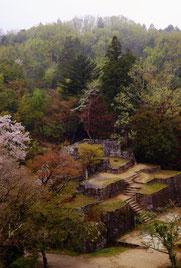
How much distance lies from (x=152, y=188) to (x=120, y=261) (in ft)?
24.8

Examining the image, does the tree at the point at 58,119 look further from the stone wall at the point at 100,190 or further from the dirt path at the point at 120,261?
the dirt path at the point at 120,261

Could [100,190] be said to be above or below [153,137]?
below

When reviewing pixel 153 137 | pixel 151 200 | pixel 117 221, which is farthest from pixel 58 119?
pixel 117 221

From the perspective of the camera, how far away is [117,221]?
16.0 m

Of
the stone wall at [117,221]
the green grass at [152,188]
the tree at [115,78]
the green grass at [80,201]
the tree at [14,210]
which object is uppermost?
the tree at [115,78]

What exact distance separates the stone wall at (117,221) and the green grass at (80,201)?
158 cm

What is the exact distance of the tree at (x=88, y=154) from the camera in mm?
20953

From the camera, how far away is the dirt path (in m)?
12.3

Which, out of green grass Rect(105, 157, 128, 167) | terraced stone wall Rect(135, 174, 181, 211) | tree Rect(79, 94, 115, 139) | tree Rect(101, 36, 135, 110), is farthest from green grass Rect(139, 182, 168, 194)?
tree Rect(101, 36, 135, 110)

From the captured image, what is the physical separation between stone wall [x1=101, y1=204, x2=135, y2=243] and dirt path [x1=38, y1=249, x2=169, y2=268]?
1873 mm

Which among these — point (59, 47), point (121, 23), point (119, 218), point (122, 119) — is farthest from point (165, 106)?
point (121, 23)

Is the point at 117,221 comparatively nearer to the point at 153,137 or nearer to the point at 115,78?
the point at 153,137

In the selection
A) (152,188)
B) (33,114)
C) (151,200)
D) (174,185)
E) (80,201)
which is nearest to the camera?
(80,201)

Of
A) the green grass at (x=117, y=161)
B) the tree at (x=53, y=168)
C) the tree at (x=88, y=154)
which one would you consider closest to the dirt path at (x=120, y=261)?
the tree at (x=53, y=168)
